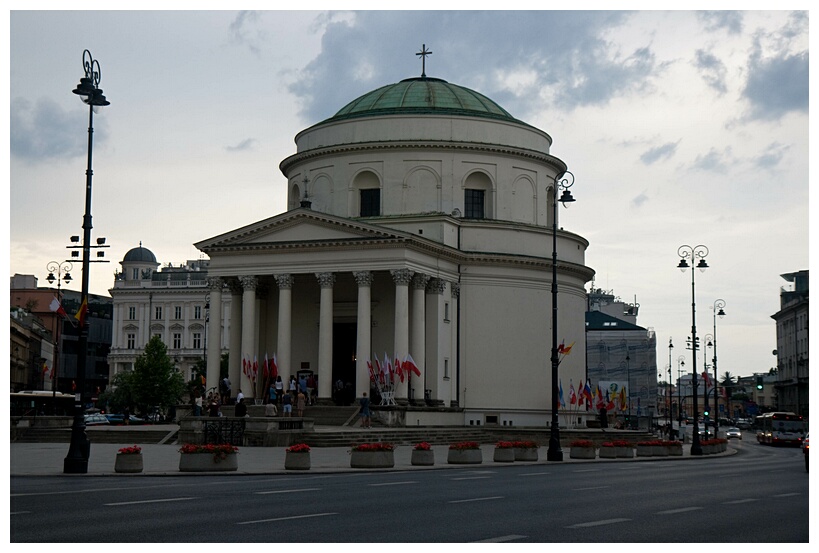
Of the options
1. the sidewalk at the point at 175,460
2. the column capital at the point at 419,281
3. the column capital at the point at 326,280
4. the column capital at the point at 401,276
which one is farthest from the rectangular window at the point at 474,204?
the sidewalk at the point at 175,460

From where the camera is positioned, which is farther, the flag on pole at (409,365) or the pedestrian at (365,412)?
the flag on pole at (409,365)

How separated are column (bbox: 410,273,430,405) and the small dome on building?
102495mm

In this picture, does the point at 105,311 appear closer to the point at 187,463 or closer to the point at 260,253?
the point at 260,253

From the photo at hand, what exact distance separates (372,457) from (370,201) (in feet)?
120

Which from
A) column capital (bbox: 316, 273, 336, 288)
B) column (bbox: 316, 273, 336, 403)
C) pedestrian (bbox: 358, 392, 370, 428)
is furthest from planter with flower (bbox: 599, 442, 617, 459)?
column capital (bbox: 316, 273, 336, 288)

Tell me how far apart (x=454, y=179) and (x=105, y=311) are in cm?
10870

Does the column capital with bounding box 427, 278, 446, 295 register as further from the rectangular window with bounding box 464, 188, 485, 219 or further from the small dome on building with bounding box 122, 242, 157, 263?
the small dome on building with bounding box 122, 242, 157, 263

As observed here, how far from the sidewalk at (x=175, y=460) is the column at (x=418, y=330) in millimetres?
8923

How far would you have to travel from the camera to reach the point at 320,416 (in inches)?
2443

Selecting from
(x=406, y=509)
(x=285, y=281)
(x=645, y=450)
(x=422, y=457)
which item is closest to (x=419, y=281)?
(x=285, y=281)

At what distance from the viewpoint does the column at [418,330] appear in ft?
213

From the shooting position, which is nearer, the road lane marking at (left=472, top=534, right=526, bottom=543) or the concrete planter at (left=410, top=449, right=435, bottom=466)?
the road lane marking at (left=472, top=534, right=526, bottom=543)

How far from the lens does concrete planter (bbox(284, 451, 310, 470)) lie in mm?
35875

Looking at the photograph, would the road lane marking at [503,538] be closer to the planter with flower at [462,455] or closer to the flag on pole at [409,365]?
the planter with flower at [462,455]
